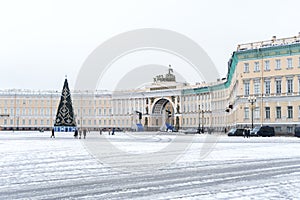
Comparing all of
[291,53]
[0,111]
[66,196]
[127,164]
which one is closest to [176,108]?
[0,111]

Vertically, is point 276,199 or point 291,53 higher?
point 291,53

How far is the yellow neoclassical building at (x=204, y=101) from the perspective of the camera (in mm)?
56000

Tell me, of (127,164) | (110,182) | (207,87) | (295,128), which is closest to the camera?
(110,182)

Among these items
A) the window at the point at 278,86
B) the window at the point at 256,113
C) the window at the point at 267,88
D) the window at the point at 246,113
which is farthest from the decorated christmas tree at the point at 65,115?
the window at the point at 278,86

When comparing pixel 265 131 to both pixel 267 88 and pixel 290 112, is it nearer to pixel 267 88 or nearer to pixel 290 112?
pixel 290 112

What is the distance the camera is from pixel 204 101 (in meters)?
100

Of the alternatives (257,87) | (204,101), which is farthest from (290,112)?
(204,101)

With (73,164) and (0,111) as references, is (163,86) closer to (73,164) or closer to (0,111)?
(0,111)

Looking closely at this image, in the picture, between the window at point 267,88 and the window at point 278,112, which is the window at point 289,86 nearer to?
the window at point 278,112

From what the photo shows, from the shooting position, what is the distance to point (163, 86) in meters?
114

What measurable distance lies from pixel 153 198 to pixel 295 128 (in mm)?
45985

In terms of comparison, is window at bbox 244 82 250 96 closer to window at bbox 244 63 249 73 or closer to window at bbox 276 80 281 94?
window at bbox 244 63 249 73

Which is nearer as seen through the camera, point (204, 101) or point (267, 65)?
point (267, 65)

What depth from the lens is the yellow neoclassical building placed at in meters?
56.0
